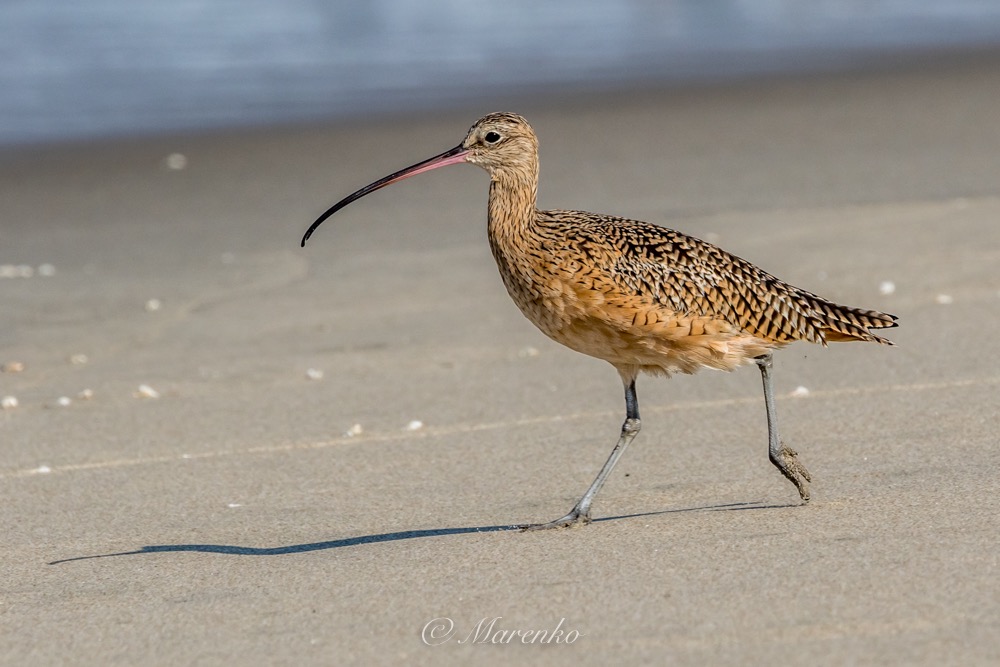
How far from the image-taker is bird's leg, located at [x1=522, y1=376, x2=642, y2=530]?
5.08 m

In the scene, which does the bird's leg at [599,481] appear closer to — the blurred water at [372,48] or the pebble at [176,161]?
the pebble at [176,161]

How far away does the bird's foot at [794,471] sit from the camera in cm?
513

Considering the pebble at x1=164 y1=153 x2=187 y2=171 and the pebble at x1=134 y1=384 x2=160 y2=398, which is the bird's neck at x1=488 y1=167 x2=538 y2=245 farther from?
the pebble at x1=164 y1=153 x2=187 y2=171

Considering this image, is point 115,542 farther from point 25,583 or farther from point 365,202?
point 365,202

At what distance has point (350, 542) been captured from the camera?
509 cm

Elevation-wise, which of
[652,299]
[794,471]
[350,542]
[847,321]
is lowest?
[350,542]

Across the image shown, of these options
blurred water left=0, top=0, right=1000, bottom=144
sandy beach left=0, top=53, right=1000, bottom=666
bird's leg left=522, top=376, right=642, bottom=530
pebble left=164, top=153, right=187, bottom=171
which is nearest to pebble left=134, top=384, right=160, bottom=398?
sandy beach left=0, top=53, right=1000, bottom=666

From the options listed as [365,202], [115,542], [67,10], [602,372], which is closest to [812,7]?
[67,10]

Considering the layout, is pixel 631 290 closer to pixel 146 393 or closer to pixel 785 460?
pixel 785 460

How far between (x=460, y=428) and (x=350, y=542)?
144 centimetres

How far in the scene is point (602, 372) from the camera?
24.1 feet

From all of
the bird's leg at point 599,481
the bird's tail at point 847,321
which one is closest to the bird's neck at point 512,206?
the bird's leg at point 599,481

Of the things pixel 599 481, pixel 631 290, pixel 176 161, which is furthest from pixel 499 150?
pixel 176 161

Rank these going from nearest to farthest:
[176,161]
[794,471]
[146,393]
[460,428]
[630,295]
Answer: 1. [630,295]
2. [794,471]
3. [460,428]
4. [146,393]
5. [176,161]
